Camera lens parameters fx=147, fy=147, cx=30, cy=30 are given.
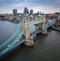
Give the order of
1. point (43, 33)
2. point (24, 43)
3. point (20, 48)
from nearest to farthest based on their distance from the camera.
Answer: point (20, 48), point (24, 43), point (43, 33)

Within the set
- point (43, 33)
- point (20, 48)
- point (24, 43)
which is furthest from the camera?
point (43, 33)

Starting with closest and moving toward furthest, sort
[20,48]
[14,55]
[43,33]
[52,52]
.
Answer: [14,55] → [52,52] → [20,48] → [43,33]

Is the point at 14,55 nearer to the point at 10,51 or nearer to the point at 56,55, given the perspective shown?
the point at 10,51

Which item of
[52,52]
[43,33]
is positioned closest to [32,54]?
[52,52]

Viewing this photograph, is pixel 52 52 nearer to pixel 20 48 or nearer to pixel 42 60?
pixel 42 60

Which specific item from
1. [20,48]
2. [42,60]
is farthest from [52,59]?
[20,48]

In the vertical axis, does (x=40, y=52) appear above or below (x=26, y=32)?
below

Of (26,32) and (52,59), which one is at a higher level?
(26,32)

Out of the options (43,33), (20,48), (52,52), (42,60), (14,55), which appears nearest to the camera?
(42,60)

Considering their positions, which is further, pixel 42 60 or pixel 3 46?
pixel 3 46
